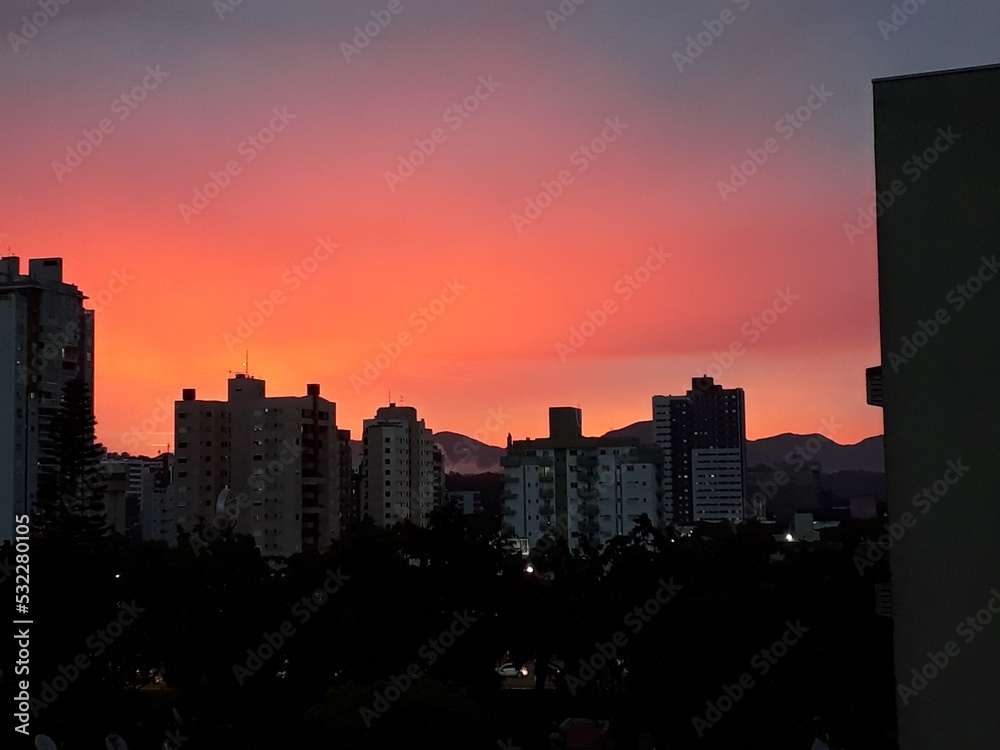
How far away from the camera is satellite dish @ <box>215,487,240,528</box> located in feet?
167

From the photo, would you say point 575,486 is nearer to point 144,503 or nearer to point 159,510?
point 159,510

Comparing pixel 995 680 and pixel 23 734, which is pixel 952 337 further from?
pixel 23 734

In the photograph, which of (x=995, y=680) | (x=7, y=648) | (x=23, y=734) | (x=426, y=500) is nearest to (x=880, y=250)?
(x=995, y=680)

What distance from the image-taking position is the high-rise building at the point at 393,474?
103463 mm

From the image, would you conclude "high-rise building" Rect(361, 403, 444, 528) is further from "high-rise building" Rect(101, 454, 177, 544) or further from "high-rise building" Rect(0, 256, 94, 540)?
"high-rise building" Rect(0, 256, 94, 540)

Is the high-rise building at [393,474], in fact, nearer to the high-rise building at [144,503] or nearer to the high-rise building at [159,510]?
the high-rise building at [159,510]

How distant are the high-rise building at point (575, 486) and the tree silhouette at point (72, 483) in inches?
2210

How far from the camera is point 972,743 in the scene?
8109 mm

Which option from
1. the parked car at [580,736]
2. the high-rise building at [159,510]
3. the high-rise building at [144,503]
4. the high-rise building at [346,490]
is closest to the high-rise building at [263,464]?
the high-rise building at [144,503]

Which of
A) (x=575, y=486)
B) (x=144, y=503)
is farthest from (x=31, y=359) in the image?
(x=144, y=503)

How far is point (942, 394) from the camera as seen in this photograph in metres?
8.20

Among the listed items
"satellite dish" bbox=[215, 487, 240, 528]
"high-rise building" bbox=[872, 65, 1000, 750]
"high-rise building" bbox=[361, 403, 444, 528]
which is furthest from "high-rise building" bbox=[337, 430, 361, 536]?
"high-rise building" bbox=[872, 65, 1000, 750]

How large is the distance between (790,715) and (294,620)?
1213 centimetres

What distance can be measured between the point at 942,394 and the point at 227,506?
180 feet
